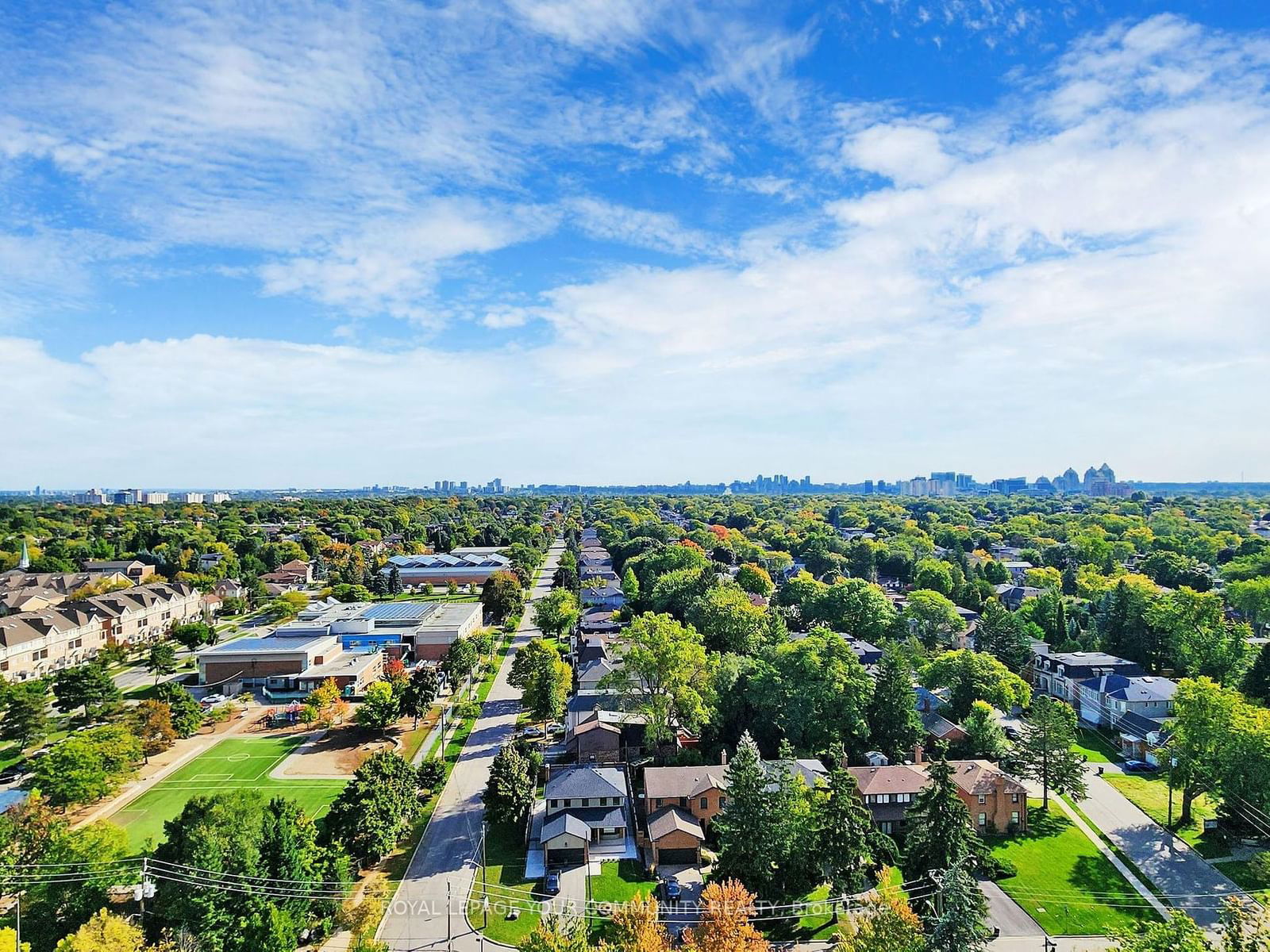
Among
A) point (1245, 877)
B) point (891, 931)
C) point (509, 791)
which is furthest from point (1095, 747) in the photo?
point (509, 791)

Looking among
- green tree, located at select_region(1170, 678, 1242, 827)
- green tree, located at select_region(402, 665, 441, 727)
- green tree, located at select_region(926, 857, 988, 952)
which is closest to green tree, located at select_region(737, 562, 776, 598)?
green tree, located at select_region(402, 665, 441, 727)

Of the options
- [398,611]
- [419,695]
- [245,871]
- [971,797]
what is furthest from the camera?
[398,611]

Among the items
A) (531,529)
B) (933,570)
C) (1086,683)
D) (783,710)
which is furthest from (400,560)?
(1086,683)

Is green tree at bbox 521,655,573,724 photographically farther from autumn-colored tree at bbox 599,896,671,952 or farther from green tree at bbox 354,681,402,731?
autumn-colored tree at bbox 599,896,671,952

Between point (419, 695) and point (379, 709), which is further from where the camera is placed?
point (419, 695)

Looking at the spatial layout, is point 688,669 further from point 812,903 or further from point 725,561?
point 725,561

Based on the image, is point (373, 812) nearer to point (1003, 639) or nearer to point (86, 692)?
point (86, 692)
